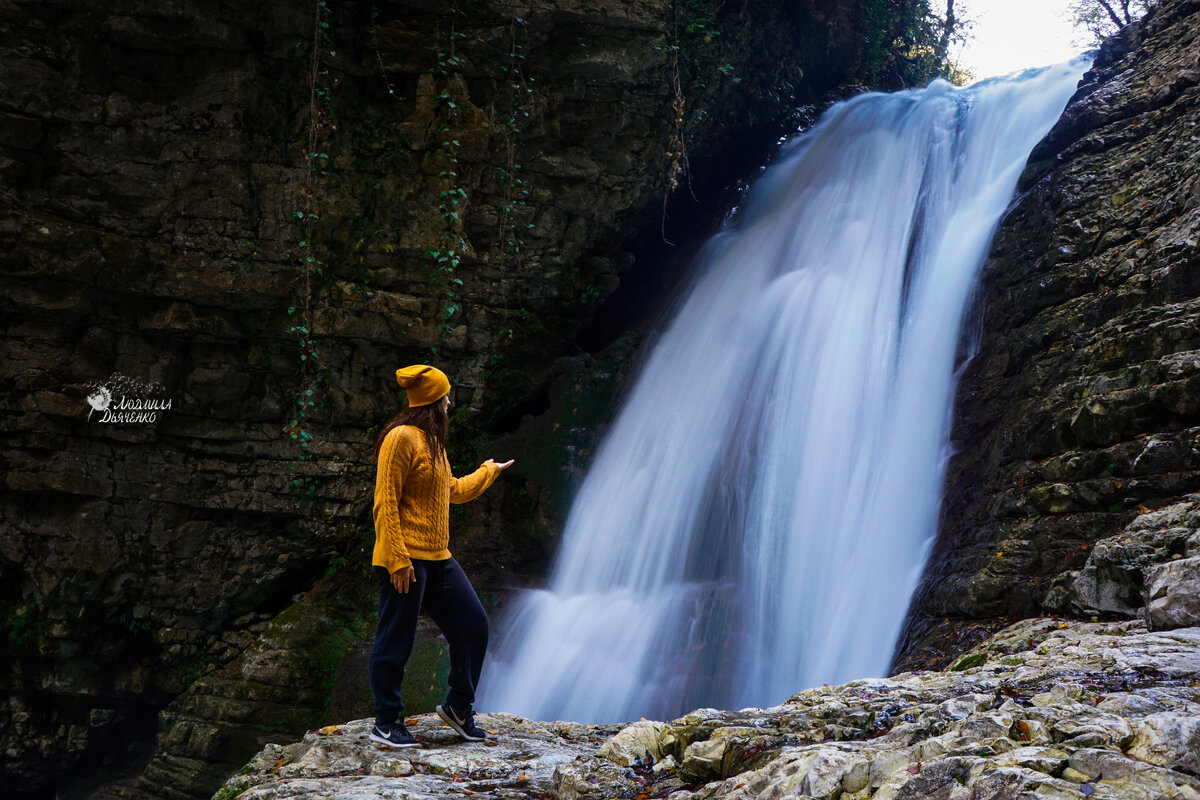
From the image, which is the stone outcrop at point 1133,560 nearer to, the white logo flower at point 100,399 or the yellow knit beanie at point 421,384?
the yellow knit beanie at point 421,384

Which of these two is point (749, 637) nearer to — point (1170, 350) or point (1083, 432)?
point (1083, 432)

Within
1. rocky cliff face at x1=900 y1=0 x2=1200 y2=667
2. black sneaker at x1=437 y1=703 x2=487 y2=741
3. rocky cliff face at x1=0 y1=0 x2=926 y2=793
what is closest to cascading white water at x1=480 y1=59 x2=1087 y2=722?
rocky cliff face at x1=900 y1=0 x2=1200 y2=667

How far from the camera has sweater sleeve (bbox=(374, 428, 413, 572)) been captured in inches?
130

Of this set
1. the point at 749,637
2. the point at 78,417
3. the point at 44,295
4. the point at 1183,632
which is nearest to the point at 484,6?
the point at 44,295

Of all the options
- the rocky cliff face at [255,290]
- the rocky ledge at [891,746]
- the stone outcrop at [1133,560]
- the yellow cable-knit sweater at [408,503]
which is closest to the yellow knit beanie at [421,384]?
the yellow cable-knit sweater at [408,503]

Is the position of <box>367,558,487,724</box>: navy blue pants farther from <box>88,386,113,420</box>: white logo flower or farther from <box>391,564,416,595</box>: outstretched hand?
<box>88,386,113,420</box>: white logo flower

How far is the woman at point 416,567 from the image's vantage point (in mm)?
3369

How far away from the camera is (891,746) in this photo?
87.9 inches

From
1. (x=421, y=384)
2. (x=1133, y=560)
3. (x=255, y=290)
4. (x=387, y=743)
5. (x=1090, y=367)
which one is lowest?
(x=387, y=743)

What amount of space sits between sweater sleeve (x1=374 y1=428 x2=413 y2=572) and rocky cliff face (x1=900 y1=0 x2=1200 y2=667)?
3.20 meters

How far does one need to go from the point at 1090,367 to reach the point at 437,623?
434cm

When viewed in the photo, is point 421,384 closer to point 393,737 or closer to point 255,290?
point 393,737

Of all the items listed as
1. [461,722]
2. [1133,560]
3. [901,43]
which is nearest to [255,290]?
[461,722]

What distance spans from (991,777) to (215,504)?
7.87 m
